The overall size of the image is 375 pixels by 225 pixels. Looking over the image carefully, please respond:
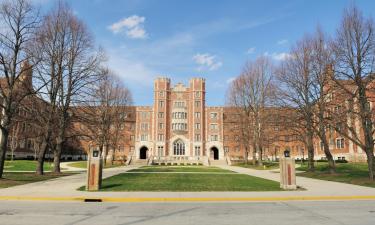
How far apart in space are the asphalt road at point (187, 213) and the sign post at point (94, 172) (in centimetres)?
370

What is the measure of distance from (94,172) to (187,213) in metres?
8.19

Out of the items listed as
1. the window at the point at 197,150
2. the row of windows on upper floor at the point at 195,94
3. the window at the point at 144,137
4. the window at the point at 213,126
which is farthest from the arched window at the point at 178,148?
the row of windows on upper floor at the point at 195,94

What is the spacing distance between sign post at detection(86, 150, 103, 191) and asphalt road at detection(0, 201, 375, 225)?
145 inches

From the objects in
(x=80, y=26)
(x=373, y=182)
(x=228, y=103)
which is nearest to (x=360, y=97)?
(x=373, y=182)

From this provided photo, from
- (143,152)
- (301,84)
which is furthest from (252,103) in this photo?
(143,152)

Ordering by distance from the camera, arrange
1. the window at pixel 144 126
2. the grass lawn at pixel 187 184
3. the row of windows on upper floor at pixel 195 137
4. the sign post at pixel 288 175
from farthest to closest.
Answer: the window at pixel 144 126
the row of windows on upper floor at pixel 195 137
the sign post at pixel 288 175
the grass lawn at pixel 187 184

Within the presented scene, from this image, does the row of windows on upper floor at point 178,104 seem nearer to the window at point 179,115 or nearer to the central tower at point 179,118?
the central tower at point 179,118

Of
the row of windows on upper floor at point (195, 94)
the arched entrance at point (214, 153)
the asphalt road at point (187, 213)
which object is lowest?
the asphalt road at point (187, 213)

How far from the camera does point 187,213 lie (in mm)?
10609

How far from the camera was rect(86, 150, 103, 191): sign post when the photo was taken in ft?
55.2

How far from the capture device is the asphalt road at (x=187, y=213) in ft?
30.1

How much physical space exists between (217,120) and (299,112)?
158ft

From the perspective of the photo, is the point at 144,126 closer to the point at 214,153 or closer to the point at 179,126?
the point at 179,126

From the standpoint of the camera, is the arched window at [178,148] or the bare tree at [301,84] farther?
the arched window at [178,148]
